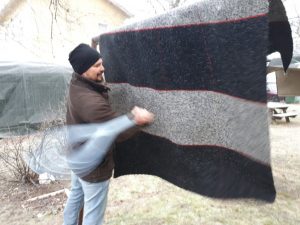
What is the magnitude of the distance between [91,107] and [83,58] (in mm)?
376

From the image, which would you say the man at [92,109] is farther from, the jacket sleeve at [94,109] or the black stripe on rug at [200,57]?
the black stripe on rug at [200,57]

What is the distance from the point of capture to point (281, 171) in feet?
19.2

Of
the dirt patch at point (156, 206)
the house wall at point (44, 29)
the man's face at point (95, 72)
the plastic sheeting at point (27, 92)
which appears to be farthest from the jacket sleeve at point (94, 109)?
the house wall at point (44, 29)

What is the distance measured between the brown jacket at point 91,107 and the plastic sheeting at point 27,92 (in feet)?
24.3

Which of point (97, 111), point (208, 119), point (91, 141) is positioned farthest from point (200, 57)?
point (91, 141)

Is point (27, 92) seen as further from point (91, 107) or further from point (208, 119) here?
point (208, 119)

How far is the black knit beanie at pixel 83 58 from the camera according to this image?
7.84 ft

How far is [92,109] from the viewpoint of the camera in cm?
228

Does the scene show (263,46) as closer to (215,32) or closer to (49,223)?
(215,32)

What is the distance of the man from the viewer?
2.26 metres

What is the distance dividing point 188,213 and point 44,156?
2702mm

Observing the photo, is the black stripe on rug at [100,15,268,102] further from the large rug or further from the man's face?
the man's face

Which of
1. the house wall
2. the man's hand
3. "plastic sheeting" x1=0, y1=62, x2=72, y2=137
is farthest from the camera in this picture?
the house wall

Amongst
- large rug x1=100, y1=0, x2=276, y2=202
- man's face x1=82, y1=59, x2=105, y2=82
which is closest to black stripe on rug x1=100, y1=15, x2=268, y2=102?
large rug x1=100, y1=0, x2=276, y2=202
